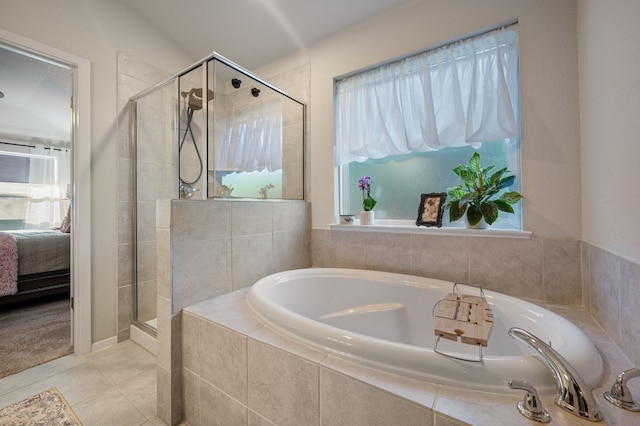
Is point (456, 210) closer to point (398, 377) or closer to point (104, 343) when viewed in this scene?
point (398, 377)

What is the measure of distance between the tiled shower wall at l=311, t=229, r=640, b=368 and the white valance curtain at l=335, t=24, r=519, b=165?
23.8 inches

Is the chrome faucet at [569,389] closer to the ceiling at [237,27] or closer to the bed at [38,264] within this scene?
the ceiling at [237,27]

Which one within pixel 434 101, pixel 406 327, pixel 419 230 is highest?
pixel 434 101

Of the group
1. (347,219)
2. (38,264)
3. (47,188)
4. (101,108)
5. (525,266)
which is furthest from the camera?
(47,188)

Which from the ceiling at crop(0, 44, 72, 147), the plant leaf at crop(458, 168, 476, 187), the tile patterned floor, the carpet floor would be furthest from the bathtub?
the ceiling at crop(0, 44, 72, 147)

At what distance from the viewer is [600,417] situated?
555 millimetres

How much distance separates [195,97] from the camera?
163cm

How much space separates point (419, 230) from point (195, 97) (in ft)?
5.47

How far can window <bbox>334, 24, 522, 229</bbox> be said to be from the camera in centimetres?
146

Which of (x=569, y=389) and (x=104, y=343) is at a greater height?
(x=569, y=389)

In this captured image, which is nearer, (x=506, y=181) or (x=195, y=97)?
(x=506, y=181)

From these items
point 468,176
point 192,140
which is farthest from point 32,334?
point 468,176

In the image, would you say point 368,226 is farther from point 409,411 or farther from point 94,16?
point 94,16

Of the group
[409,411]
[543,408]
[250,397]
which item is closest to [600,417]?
[543,408]
